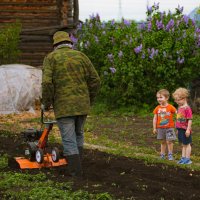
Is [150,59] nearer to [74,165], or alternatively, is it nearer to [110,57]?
[110,57]

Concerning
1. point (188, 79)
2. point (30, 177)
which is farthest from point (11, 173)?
point (188, 79)

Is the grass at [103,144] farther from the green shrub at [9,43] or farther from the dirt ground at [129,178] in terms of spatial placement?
the green shrub at [9,43]

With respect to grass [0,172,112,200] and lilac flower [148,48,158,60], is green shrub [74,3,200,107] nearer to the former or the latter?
lilac flower [148,48,158,60]

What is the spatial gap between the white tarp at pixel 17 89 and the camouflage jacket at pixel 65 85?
8.31 meters

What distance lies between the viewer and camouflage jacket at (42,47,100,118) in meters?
8.01

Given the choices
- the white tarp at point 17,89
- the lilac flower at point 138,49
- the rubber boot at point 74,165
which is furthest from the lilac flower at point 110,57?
the rubber boot at point 74,165

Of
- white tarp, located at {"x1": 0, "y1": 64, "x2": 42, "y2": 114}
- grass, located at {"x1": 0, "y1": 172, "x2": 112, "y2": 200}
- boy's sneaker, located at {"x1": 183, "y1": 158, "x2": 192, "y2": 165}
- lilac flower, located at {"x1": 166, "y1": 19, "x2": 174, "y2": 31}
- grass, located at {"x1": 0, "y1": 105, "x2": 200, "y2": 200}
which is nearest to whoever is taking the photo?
grass, located at {"x1": 0, "y1": 172, "x2": 112, "y2": 200}

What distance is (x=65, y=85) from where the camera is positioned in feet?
26.5

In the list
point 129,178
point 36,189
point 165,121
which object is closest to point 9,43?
point 165,121

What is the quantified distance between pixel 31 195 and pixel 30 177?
1.10 m

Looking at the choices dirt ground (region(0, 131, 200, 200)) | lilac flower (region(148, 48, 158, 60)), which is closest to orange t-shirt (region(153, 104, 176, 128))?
dirt ground (region(0, 131, 200, 200))

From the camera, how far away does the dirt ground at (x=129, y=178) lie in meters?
6.97

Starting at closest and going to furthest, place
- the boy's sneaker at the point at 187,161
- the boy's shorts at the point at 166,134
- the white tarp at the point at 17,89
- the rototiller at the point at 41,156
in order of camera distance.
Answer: the rototiller at the point at 41,156 < the boy's sneaker at the point at 187,161 < the boy's shorts at the point at 166,134 < the white tarp at the point at 17,89

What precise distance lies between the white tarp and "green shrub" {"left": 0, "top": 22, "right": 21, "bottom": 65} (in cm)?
113
